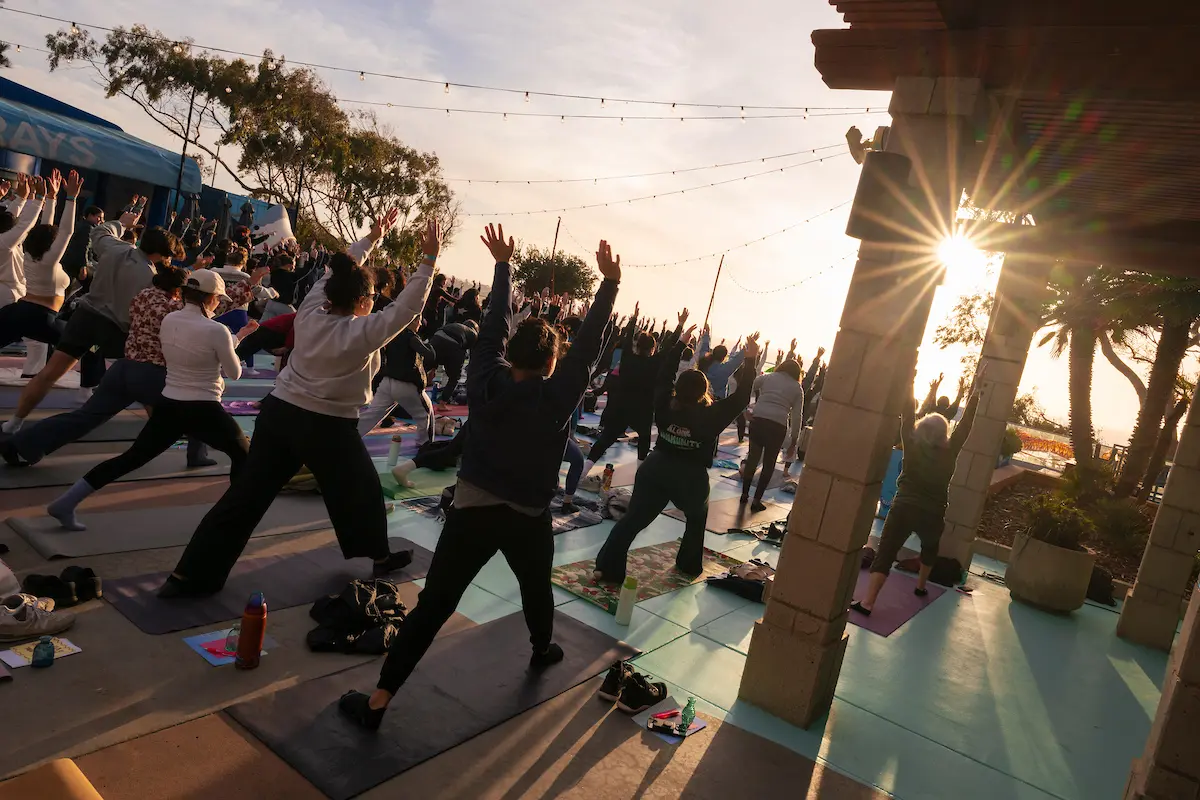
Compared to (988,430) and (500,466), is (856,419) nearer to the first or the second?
(500,466)

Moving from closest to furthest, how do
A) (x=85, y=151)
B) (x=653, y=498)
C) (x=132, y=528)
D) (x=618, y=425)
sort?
(x=132, y=528) < (x=653, y=498) < (x=618, y=425) < (x=85, y=151)

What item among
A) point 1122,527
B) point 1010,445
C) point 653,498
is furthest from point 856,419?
point 1010,445

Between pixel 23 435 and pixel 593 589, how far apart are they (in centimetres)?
438

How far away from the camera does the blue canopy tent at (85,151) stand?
16812 millimetres

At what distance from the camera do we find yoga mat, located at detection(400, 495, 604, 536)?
7176mm

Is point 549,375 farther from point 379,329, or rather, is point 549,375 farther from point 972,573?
point 972,573

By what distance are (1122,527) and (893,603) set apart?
6764mm

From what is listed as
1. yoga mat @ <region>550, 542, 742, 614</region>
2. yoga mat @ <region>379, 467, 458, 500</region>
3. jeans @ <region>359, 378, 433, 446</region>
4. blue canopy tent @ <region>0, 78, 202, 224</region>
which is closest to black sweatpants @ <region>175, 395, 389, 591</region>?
yoga mat @ <region>550, 542, 742, 614</region>

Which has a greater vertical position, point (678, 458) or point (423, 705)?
point (678, 458)

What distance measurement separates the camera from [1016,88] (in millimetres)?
4090

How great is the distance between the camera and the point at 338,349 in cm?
427

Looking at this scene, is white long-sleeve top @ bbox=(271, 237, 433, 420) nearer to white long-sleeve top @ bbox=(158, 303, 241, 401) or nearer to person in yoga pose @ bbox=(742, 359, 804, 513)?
white long-sleeve top @ bbox=(158, 303, 241, 401)

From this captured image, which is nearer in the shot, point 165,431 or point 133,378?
point 165,431

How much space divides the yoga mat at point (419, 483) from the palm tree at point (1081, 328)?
1065 cm
